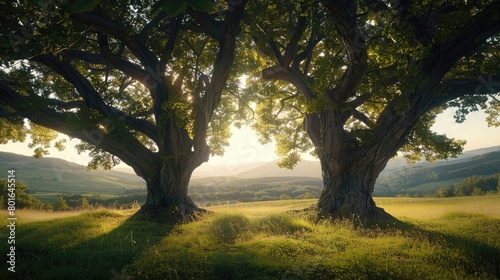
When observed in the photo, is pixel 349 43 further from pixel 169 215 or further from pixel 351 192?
pixel 169 215

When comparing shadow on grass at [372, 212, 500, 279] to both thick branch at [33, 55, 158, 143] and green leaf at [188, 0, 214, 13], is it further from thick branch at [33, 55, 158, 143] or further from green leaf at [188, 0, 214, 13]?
thick branch at [33, 55, 158, 143]

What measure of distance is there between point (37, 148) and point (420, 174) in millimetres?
162053

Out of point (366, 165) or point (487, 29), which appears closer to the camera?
point (487, 29)

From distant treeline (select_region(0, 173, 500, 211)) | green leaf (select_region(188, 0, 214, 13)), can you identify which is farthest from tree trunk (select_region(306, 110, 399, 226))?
distant treeline (select_region(0, 173, 500, 211))

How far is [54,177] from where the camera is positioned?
10775 centimetres

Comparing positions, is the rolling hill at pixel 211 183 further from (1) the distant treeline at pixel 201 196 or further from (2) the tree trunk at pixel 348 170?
(2) the tree trunk at pixel 348 170

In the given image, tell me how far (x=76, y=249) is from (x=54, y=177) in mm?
120642

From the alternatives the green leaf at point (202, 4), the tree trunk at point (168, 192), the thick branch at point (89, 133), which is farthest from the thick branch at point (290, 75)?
the green leaf at point (202, 4)

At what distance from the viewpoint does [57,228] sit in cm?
1024

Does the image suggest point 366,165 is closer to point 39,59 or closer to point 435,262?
point 435,262

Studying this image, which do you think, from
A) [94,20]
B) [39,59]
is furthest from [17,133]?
[94,20]

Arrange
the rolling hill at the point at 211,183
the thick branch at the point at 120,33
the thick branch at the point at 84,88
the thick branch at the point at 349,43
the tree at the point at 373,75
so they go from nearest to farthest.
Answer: the thick branch at the point at 349,43
the thick branch at the point at 120,33
the tree at the point at 373,75
the thick branch at the point at 84,88
the rolling hill at the point at 211,183

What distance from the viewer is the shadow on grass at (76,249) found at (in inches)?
231

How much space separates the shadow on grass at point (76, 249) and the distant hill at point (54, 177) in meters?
Result: 91.0
